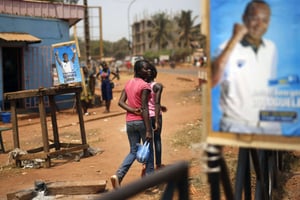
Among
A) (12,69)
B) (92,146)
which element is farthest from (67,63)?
(12,69)

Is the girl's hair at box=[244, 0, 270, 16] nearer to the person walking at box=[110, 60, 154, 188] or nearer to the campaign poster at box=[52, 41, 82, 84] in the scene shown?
the person walking at box=[110, 60, 154, 188]

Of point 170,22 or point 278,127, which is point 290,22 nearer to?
point 278,127

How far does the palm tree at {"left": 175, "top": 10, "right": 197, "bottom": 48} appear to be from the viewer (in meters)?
61.5

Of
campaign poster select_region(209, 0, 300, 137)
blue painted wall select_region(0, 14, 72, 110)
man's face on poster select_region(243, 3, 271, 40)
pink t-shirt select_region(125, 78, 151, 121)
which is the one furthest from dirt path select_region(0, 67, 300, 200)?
blue painted wall select_region(0, 14, 72, 110)

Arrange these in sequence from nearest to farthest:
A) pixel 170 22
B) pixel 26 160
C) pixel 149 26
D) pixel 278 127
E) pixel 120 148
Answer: pixel 278 127, pixel 26 160, pixel 120 148, pixel 170 22, pixel 149 26

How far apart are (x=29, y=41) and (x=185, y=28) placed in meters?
51.7

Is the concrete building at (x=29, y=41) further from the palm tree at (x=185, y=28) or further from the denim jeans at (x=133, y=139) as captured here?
the palm tree at (x=185, y=28)

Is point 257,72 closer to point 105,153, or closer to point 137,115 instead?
point 137,115

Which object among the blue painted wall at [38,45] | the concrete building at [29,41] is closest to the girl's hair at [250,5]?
the concrete building at [29,41]

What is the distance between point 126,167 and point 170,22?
64.5m

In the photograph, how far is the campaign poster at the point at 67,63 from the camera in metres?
7.26

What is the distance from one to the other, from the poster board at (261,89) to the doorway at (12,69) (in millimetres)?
11864

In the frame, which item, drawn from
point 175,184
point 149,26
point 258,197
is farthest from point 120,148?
point 149,26

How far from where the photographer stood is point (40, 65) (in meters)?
13.3
